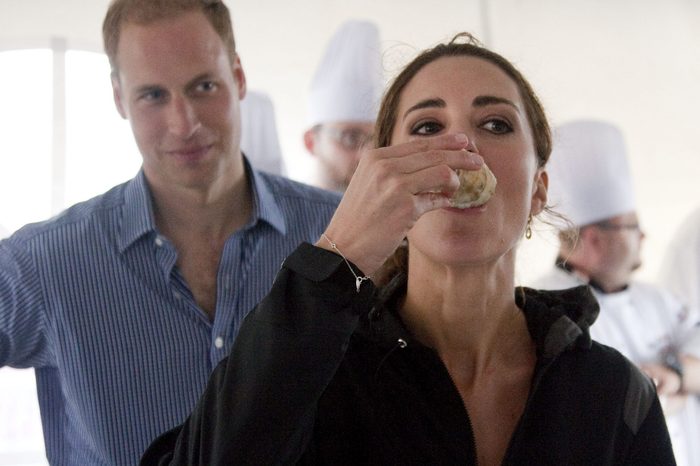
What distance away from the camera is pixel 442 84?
1.15 metres

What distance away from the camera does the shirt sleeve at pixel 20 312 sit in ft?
4.74

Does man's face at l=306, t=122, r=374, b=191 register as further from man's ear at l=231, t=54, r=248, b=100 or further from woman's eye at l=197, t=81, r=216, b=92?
woman's eye at l=197, t=81, r=216, b=92

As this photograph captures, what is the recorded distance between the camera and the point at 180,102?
157cm

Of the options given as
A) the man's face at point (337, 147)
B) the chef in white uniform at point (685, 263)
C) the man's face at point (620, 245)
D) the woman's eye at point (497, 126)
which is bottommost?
the chef in white uniform at point (685, 263)

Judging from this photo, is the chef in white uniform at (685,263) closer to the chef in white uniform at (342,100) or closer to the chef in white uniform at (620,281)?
the chef in white uniform at (620,281)

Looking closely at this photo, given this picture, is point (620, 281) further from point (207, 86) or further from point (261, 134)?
point (207, 86)

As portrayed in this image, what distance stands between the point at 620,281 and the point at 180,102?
6.64 ft

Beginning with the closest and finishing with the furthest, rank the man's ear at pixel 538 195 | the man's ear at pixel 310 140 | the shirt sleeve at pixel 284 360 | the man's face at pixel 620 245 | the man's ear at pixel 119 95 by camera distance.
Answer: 1. the shirt sleeve at pixel 284 360
2. the man's ear at pixel 538 195
3. the man's ear at pixel 119 95
4. the man's ear at pixel 310 140
5. the man's face at pixel 620 245

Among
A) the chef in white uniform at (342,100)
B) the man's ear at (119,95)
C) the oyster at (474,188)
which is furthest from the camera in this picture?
the chef in white uniform at (342,100)

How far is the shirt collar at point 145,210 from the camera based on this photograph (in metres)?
1.52

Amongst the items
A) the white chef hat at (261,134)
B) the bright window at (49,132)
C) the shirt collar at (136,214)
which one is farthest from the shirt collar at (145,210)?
the bright window at (49,132)

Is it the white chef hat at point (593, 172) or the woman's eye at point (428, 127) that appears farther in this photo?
the white chef hat at point (593, 172)

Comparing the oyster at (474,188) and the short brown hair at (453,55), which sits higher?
the short brown hair at (453,55)

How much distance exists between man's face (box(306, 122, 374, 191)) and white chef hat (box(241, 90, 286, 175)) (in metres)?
0.16
